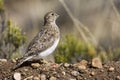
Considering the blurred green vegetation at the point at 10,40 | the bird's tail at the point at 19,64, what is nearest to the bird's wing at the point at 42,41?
the bird's tail at the point at 19,64

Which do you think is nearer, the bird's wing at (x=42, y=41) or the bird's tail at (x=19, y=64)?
the bird's tail at (x=19, y=64)

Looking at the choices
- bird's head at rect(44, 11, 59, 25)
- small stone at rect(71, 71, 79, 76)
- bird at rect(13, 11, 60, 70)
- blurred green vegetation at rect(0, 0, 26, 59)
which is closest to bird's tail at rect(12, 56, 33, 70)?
bird at rect(13, 11, 60, 70)

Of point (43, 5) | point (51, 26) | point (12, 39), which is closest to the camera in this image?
point (51, 26)

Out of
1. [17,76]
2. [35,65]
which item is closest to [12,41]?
[35,65]

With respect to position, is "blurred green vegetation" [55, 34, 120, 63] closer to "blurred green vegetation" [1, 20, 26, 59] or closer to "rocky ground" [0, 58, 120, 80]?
"blurred green vegetation" [1, 20, 26, 59]

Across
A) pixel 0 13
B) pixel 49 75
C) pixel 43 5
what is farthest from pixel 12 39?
pixel 43 5

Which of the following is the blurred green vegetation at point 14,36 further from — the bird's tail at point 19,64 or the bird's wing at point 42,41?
the bird's tail at point 19,64

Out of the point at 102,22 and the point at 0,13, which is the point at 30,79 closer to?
the point at 0,13
